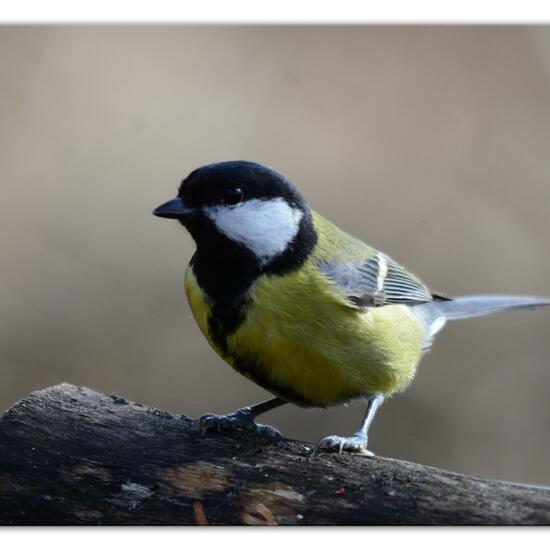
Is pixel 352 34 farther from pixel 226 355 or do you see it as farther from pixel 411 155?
pixel 226 355

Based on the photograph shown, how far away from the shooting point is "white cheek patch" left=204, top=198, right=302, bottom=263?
188 cm

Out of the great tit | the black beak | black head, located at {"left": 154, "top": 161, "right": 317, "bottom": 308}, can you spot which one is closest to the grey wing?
the great tit

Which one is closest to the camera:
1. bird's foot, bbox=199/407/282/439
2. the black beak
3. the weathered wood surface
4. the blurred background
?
the weathered wood surface

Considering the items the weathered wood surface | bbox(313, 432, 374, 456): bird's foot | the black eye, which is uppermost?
the black eye

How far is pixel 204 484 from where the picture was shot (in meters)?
1.77

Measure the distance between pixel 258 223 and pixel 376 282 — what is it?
0.43 meters

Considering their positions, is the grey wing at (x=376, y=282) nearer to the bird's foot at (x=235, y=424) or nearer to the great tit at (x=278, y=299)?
the great tit at (x=278, y=299)

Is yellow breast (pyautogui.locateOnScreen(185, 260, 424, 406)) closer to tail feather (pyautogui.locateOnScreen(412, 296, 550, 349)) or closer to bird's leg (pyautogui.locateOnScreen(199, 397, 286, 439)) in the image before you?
bird's leg (pyautogui.locateOnScreen(199, 397, 286, 439))

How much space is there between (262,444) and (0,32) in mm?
1261

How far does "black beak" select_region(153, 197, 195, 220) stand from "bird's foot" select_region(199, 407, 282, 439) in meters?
0.49

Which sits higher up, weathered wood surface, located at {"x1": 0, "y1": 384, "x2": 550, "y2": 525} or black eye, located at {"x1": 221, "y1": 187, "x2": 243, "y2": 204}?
black eye, located at {"x1": 221, "y1": 187, "x2": 243, "y2": 204}

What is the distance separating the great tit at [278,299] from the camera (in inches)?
74.2

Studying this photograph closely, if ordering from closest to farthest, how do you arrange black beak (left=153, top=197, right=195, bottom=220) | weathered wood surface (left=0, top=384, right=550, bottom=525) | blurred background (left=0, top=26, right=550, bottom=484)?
weathered wood surface (left=0, top=384, right=550, bottom=525) → black beak (left=153, top=197, right=195, bottom=220) → blurred background (left=0, top=26, right=550, bottom=484)
